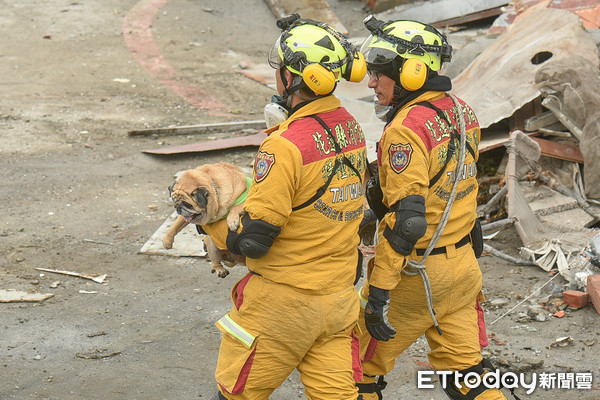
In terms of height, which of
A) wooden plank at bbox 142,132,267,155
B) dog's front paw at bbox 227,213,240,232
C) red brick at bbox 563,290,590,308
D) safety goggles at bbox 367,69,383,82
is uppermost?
safety goggles at bbox 367,69,383,82

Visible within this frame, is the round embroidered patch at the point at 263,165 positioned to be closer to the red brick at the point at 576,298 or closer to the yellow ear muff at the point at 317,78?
the yellow ear muff at the point at 317,78

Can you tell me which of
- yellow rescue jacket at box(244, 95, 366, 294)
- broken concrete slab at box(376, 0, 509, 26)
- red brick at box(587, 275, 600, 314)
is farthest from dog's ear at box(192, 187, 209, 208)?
broken concrete slab at box(376, 0, 509, 26)

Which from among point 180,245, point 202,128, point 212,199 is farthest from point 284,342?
point 202,128

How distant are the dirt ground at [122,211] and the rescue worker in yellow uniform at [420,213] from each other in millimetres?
1111

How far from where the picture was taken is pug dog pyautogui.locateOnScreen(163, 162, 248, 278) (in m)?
3.79

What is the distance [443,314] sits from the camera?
13.9ft

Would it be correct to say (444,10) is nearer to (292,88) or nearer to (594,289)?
(594,289)

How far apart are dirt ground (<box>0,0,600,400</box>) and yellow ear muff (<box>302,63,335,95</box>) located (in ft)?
7.87

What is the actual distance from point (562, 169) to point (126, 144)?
5408 millimetres

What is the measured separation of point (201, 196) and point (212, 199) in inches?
2.1

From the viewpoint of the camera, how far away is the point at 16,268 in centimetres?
705

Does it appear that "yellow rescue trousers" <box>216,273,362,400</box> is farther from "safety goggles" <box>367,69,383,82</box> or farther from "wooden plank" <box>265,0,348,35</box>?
"wooden plank" <box>265,0,348,35</box>

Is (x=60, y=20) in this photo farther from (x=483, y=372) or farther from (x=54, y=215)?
(x=483, y=372)

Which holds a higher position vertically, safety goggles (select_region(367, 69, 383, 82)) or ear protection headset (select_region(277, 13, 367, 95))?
ear protection headset (select_region(277, 13, 367, 95))
